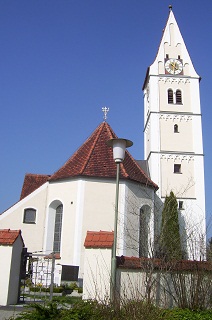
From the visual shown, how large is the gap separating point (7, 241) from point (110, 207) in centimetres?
1032

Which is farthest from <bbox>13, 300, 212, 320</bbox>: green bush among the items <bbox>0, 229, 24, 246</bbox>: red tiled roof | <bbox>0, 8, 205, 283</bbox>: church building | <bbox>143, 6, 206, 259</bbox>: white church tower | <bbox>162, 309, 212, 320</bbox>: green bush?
<bbox>143, 6, 206, 259</bbox>: white church tower

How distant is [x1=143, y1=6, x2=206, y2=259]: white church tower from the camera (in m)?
26.7

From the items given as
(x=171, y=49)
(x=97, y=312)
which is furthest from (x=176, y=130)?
(x=97, y=312)

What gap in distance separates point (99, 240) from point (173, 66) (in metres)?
23.6

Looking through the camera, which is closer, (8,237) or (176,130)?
(8,237)

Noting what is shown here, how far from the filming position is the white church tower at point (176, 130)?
26672 mm

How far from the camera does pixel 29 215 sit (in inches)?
863

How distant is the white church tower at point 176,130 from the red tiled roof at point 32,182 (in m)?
8.72

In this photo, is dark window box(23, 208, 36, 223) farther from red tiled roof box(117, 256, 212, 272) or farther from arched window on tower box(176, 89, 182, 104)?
arched window on tower box(176, 89, 182, 104)

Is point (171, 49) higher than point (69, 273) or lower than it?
higher

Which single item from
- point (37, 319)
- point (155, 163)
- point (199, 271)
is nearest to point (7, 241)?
point (37, 319)

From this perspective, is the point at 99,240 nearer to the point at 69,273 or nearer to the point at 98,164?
the point at 69,273

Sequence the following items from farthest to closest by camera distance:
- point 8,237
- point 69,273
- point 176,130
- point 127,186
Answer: point 176,130 → point 127,186 → point 69,273 → point 8,237

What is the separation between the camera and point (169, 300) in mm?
9352
